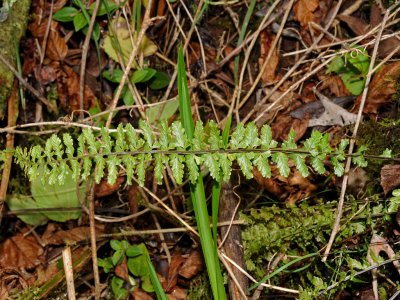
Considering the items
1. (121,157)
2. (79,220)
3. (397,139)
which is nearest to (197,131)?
(121,157)

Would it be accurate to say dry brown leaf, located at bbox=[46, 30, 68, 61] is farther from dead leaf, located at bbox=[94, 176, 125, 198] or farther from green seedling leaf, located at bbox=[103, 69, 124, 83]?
dead leaf, located at bbox=[94, 176, 125, 198]

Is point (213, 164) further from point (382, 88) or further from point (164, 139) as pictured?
point (382, 88)

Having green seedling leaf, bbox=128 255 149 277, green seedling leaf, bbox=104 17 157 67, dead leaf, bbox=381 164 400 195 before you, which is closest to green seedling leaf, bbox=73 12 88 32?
green seedling leaf, bbox=104 17 157 67

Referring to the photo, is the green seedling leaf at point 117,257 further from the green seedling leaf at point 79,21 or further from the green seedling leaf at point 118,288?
the green seedling leaf at point 79,21

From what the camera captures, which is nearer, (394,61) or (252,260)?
(252,260)

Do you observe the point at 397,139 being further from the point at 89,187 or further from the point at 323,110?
the point at 89,187

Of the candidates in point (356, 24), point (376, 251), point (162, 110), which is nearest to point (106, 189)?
point (162, 110)

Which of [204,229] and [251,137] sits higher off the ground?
[251,137]

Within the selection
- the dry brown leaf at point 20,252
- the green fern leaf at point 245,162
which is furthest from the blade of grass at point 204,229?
the dry brown leaf at point 20,252
